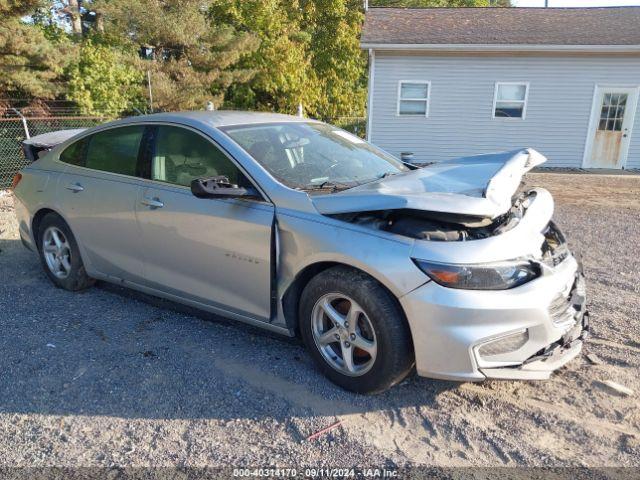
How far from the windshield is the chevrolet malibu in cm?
2

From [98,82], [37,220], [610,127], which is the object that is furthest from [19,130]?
[610,127]

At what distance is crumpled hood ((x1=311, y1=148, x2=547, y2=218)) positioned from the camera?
8.90 feet

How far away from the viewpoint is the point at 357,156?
3.99 m

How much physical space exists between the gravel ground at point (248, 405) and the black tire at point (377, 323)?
15cm

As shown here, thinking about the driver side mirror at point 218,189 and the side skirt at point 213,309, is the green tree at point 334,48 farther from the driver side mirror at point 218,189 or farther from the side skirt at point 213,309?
the driver side mirror at point 218,189

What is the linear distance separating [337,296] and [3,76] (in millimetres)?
13593

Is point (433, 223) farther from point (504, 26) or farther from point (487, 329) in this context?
point (504, 26)

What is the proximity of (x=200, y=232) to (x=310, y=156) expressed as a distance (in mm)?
967

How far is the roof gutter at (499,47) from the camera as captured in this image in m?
13.2

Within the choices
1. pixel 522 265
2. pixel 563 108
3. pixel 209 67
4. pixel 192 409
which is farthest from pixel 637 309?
pixel 209 67

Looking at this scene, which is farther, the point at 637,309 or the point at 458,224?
the point at 637,309

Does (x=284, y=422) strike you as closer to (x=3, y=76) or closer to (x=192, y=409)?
(x=192, y=409)

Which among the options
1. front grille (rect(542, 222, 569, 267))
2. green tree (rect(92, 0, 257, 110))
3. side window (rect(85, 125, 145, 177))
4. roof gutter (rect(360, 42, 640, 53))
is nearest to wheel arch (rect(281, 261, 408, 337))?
front grille (rect(542, 222, 569, 267))

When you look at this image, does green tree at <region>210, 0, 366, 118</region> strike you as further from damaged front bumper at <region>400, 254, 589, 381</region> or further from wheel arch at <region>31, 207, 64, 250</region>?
damaged front bumper at <region>400, 254, 589, 381</region>
